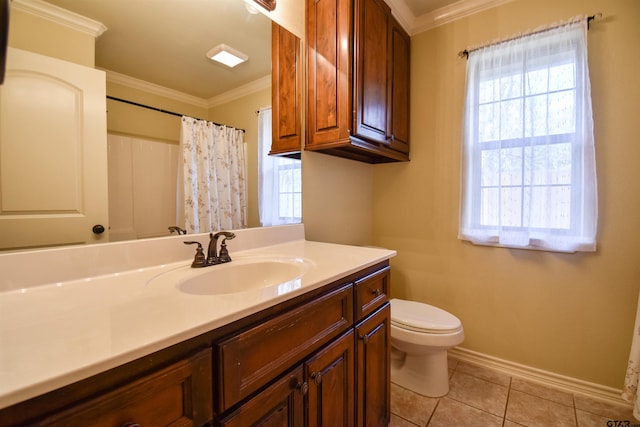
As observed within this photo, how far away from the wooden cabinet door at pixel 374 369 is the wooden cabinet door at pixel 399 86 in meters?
1.16

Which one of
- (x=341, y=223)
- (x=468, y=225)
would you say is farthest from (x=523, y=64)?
(x=341, y=223)

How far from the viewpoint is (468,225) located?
1.84 metres

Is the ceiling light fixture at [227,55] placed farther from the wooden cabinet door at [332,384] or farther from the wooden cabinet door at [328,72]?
the wooden cabinet door at [332,384]

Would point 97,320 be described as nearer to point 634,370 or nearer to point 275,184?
point 275,184

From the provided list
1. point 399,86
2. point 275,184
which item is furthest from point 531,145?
point 275,184

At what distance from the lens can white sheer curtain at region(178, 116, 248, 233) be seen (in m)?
1.11

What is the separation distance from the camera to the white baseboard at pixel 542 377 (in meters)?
1.50

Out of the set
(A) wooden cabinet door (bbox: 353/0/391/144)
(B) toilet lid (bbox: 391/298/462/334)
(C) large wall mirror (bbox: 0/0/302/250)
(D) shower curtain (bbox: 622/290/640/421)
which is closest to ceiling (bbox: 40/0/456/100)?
(C) large wall mirror (bbox: 0/0/302/250)

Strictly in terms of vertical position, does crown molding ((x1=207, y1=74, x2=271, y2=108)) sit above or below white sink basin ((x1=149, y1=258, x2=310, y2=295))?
above

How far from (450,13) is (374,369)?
2279 mm

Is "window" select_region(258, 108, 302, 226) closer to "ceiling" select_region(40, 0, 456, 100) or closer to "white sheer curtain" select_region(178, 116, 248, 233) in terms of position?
"white sheer curtain" select_region(178, 116, 248, 233)

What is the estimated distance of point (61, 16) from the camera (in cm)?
79

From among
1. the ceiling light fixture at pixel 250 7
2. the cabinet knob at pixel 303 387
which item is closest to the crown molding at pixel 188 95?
the ceiling light fixture at pixel 250 7

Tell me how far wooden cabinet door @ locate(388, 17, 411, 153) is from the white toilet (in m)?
1.09
